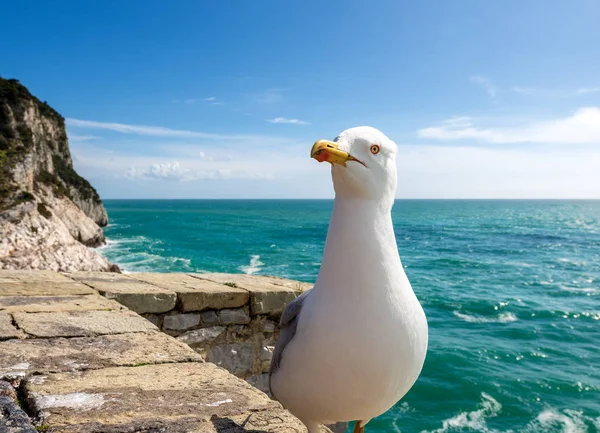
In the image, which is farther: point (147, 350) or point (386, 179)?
point (147, 350)

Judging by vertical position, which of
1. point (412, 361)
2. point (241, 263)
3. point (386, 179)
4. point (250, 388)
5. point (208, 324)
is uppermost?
point (386, 179)

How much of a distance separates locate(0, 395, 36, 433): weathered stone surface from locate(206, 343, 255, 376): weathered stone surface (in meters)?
2.53

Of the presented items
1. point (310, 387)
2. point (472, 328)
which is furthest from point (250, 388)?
point (472, 328)

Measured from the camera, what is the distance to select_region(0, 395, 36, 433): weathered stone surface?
1.40m

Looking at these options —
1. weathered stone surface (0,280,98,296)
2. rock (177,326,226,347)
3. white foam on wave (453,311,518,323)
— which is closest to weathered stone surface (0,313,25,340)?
weathered stone surface (0,280,98,296)

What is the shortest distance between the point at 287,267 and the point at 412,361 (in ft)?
90.2

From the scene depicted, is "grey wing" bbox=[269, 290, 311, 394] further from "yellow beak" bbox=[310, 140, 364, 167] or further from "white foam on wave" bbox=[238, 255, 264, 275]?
"white foam on wave" bbox=[238, 255, 264, 275]

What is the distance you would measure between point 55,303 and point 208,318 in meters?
1.17

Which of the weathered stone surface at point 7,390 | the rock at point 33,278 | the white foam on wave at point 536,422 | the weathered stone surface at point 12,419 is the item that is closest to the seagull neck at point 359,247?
the weathered stone surface at point 12,419

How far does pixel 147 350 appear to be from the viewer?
2.36 metres

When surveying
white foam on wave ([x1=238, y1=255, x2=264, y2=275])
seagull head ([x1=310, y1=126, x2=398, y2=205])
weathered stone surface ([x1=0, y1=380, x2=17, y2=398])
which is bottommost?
white foam on wave ([x1=238, y1=255, x2=264, y2=275])

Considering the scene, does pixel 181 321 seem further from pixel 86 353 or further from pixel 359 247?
pixel 359 247

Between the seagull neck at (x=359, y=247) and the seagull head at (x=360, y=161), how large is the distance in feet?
0.16

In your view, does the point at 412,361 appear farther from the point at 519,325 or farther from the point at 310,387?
the point at 519,325
